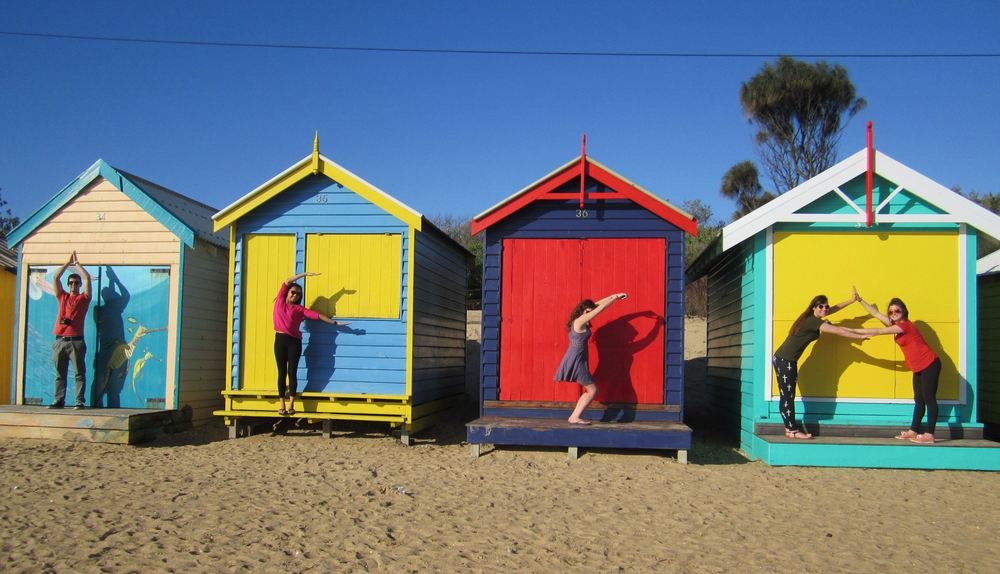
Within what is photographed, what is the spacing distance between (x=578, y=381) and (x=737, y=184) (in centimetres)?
2068

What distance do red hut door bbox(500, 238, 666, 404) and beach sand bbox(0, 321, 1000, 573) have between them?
831mm

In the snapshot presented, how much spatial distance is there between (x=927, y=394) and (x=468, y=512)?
548 centimetres

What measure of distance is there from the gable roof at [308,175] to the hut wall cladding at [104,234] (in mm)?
1150

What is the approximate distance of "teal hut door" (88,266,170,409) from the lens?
10250 millimetres

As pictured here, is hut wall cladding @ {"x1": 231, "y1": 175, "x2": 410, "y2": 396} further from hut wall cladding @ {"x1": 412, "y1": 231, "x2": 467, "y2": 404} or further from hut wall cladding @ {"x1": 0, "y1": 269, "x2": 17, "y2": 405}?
hut wall cladding @ {"x1": 0, "y1": 269, "x2": 17, "y2": 405}

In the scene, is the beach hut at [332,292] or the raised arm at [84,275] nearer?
the beach hut at [332,292]

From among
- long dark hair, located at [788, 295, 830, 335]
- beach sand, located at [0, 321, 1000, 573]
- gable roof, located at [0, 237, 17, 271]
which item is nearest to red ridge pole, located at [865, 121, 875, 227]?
long dark hair, located at [788, 295, 830, 335]

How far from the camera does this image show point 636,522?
20.5ft

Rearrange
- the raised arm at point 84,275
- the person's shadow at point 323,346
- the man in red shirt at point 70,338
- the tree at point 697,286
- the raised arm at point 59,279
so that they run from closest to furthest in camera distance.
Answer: the person's shadow at point 323,346
the man in red shirt at point 70,338
the raised arm at point 59,279
the raised arm at point 84,275
the tree at point 697,286

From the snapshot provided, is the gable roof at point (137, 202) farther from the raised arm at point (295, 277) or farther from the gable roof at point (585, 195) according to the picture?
the gable roof at point (585, 195)

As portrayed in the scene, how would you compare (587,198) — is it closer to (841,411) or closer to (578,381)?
(578,381)

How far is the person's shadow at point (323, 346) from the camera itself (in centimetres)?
972

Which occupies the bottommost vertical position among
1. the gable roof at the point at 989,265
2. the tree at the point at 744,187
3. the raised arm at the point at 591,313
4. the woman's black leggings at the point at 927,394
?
the woman's black leggings at the point at 927,394

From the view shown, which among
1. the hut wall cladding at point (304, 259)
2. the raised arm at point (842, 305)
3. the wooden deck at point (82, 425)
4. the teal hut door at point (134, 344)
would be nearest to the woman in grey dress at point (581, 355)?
the hut wall cladding at point (304, 259)
